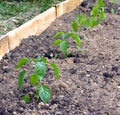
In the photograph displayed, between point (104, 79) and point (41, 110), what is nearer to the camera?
point (41, 110)

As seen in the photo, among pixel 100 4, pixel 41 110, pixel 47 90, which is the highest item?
pixel 100 4

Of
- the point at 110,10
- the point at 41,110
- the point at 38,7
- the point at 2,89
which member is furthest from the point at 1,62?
the point at 110,10

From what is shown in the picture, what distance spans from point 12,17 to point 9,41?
0.95 meters

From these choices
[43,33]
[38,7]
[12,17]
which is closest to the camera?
[43,33]

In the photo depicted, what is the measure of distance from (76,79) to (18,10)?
189 centimetres

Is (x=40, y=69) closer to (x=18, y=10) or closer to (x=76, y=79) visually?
(x=76, y=79)

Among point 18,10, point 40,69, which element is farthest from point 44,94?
point 18,10

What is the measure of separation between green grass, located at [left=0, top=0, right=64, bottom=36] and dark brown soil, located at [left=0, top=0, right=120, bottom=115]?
1.14 ft

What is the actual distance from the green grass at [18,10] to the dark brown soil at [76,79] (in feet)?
1.14

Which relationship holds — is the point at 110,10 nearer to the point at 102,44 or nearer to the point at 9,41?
the point at 102,44

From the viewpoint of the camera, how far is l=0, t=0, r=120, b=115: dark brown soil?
7.99 ft

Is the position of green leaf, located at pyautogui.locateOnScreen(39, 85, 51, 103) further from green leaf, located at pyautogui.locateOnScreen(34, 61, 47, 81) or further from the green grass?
the green grass

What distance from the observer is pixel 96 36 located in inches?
151

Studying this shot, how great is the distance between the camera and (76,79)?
2.82 metres
